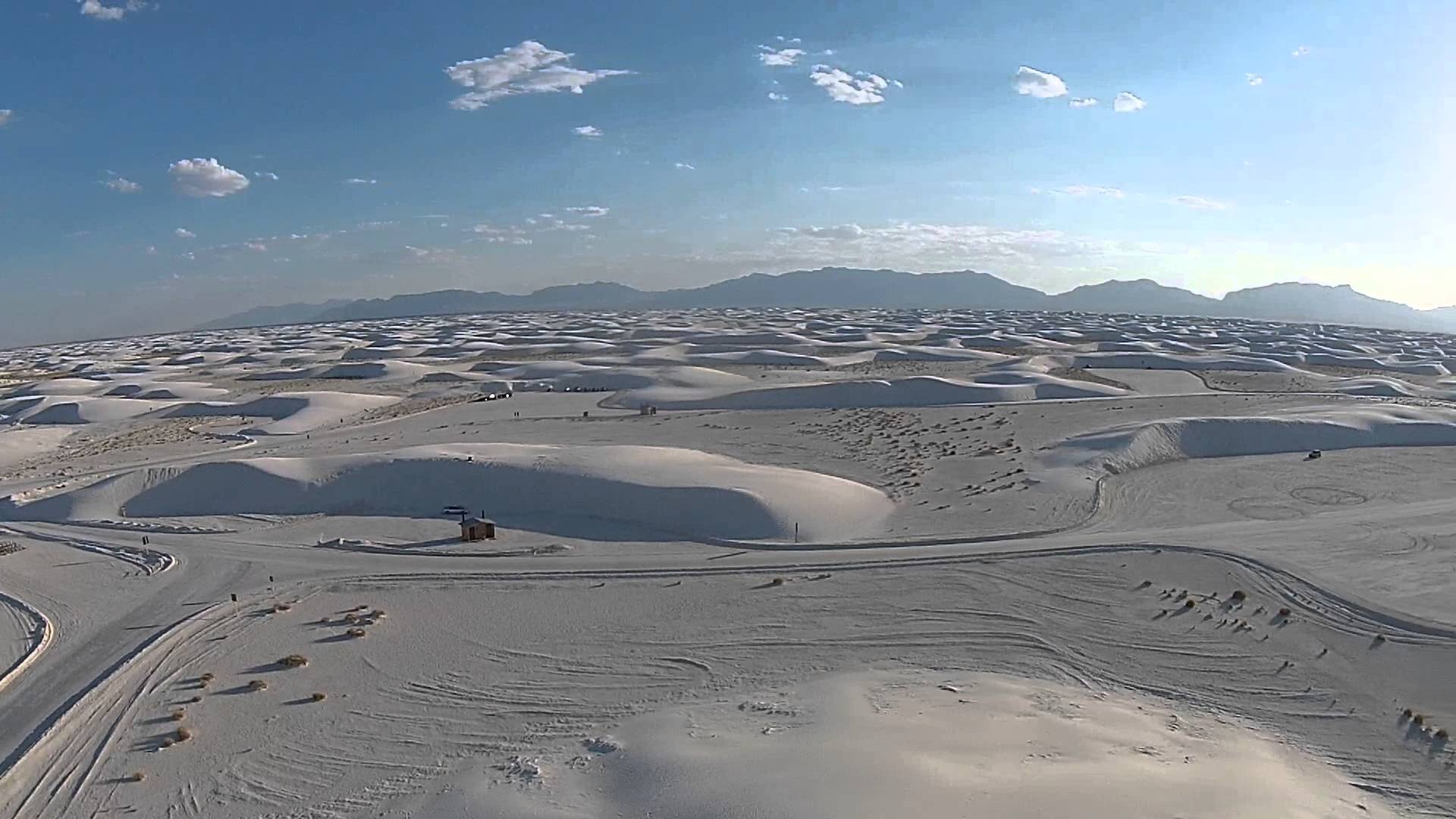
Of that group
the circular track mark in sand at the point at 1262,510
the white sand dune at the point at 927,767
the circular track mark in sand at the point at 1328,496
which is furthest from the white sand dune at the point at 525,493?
the circular track mark in sand at the point at 1328,496

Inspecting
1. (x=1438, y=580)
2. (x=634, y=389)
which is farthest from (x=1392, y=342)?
(x=1438, y=580)

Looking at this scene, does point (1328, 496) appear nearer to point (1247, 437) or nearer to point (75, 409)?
point (1247, 437)

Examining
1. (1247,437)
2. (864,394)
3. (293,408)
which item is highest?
(864,394)

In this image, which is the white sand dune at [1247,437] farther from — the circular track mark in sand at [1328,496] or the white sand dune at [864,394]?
the white sand dune at [864,394]

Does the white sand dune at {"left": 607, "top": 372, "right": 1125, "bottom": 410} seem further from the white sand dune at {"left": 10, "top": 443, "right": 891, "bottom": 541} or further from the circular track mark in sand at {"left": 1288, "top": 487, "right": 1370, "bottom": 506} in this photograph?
the circular track mark in sand at {"left": 1288, "top": 487, "right": 1370, "bottom": 506}

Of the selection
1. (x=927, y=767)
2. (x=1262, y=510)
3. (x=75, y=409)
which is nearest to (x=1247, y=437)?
Result: (x=1262, y=510)

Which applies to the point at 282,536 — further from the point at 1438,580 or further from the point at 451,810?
the point at 1438,580

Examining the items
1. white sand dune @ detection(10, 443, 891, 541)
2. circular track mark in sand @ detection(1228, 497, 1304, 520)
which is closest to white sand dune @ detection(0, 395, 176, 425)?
white sand dune @ detection(10, 443, 891, 541)
